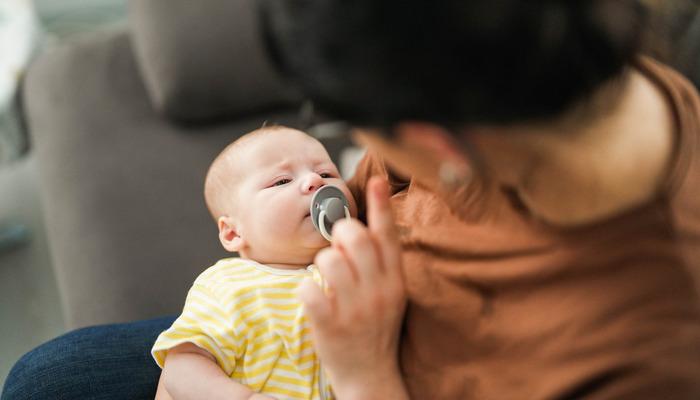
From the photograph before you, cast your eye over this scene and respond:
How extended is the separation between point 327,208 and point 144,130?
3.48ft

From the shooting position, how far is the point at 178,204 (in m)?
1.74

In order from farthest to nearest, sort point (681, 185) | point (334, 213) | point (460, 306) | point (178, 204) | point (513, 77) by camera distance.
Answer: point (178, 204) < point (334, 213) < point (460, 306) < point (681, 185) < point (513, 77)

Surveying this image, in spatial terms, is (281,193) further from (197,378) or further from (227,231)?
(197,378)

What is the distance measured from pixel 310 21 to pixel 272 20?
0.07m

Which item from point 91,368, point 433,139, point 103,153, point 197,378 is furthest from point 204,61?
point 433,139

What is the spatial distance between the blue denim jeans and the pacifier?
15.0 inches

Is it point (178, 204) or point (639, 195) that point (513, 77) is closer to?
point (639, 195)

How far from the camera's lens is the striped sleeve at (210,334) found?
98 cm

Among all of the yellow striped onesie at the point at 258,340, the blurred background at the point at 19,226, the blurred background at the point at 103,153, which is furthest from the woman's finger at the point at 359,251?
the blurred background at the point at 19,226

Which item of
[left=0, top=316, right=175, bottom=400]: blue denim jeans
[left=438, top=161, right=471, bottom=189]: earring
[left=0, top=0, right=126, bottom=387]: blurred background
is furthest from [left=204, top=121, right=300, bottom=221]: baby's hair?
[left=0, top=0, right=126, bottom=387]: blurred background

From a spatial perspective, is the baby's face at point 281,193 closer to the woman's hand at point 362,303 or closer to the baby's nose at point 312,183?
the baby's nose at point 312,183

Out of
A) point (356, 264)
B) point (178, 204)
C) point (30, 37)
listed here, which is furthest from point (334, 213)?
point (30, 37)

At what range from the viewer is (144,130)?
6.36ft

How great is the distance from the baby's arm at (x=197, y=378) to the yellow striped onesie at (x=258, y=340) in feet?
0.06
